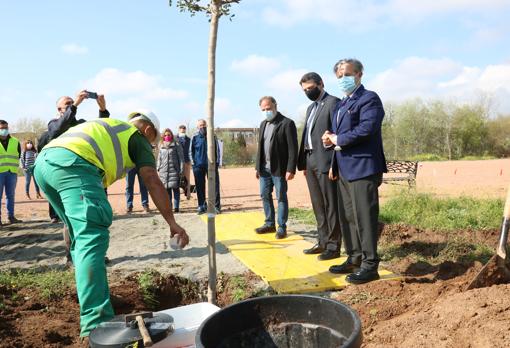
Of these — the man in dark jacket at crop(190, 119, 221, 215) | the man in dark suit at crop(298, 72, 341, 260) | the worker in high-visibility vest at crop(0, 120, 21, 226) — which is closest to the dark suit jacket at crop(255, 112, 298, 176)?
the man in dark suit at crop(298, 72, 341, 260)

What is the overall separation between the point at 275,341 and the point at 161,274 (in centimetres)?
269

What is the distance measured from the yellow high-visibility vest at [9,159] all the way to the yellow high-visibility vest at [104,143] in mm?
6780

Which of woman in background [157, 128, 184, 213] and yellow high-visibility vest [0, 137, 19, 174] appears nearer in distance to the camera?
yellow high-visibility vest [0, 137, 19, 174]

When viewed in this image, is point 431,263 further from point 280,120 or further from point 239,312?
point 239,312

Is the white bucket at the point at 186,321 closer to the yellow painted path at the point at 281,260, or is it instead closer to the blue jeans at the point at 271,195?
the yellow painted path at the point at 281,260

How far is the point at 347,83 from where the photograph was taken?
4.42 meters

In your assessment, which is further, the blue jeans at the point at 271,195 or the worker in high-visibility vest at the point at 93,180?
the blue jeans at the point at 271,195

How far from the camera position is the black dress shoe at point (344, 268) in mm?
4641

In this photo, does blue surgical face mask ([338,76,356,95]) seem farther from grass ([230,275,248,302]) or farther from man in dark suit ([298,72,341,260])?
grass ([230,275,248,302])

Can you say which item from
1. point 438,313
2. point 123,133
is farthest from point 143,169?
point 438,313

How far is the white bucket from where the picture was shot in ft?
8.55

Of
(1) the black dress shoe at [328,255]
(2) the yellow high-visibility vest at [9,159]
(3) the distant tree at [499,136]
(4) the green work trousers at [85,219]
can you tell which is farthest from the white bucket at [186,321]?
(3) the distant tree at [499,136]

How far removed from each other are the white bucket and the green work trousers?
408 mm

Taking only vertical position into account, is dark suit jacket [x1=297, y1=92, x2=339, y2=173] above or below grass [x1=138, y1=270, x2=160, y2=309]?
above
